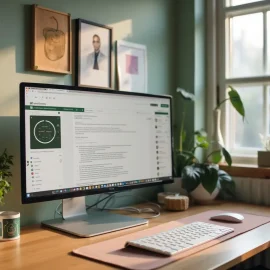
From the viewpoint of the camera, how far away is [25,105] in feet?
4.20

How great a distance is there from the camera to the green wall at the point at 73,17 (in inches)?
56.4

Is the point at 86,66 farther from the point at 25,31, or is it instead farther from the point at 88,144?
the point at 88,144

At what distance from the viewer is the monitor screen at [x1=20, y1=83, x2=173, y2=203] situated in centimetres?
130

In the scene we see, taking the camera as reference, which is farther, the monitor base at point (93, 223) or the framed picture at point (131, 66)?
the framed picture at point (131, 66)

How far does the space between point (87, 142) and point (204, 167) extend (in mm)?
669

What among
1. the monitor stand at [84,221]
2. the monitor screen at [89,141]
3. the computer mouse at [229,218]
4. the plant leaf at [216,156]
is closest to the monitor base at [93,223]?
the monitor stand at [84,221]

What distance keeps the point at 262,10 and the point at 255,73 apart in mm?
323

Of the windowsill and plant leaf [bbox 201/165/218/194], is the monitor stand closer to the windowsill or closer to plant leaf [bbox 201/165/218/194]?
plant leaf [bbox 201/165/218/194]

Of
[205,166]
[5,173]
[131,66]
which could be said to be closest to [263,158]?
[205,166]

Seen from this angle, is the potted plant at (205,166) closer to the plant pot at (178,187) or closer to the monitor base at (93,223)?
the plant pot at (178,187)

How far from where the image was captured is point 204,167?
1877 mm

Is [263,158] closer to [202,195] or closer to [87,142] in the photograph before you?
[202,195]

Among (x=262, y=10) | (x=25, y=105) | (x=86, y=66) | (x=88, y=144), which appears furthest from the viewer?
(x=262, y=10)

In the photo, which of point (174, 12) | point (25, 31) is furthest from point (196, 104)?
point (25, 31)
